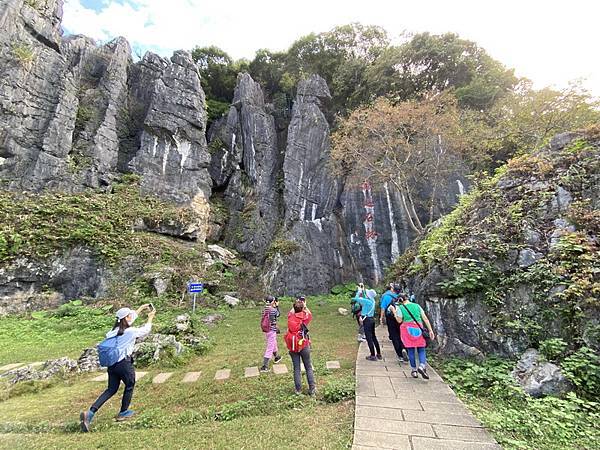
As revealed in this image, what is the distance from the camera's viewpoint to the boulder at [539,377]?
13.5ft

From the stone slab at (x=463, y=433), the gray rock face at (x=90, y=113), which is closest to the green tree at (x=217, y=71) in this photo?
the gray rock face at (x=90, y=113)

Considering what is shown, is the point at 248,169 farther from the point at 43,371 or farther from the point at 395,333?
the point at 395,333

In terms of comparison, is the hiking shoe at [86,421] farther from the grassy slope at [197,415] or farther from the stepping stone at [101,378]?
the stepping stone at [101,378]

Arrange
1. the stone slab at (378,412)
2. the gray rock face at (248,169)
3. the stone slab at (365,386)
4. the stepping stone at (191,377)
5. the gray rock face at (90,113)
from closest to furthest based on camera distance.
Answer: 1. the stone slab at (378,412)
2. the stone slab at (365,386)
3. the stepping stone at (191,377)
4. the gray rock face at (90,113)
5. the gray rock face at (248,169)

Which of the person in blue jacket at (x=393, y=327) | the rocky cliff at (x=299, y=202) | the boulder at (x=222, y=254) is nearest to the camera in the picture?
the person in blue jacket at (x=393, y=327)

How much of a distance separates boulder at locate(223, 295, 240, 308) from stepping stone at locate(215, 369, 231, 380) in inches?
323

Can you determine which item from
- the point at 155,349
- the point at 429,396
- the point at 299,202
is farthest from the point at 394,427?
the point at 299,202

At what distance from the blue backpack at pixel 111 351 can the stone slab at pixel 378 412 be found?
3.21 m

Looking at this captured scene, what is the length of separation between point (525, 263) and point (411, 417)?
163 inches

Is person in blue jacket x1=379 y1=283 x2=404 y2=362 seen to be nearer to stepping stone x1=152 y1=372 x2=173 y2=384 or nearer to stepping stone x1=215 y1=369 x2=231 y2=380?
stepping stone x1=215 y1=369 x2=231 y2=380

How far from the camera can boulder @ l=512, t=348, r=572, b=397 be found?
4.12 m

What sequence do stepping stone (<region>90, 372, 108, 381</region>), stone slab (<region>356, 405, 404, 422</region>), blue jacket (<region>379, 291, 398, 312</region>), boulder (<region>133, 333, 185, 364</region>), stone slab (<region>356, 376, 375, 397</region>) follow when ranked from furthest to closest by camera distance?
blue jacket (<region>379, 291, 398, 312</region>) < boulder (<region>133, 333, 185, 364</region>) < stepping stone (<region>90, 372, 108, 381</region>) < stone slab (<region>356, 376, 375, 397</region>) < stone slab (<region>356, 405, 404, 422</region>)

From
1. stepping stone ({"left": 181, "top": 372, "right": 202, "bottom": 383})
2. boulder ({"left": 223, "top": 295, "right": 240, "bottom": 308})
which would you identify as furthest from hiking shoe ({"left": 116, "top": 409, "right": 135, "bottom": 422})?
boulder ({"left": 223, "top": 295, "right": 240, "bottom": 308})

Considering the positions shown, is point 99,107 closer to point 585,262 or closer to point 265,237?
point 265,237
